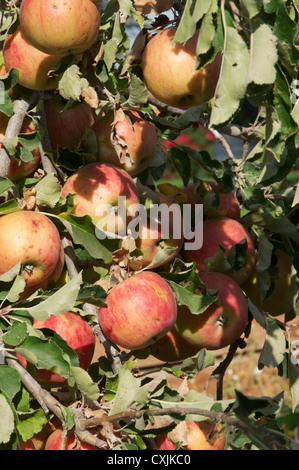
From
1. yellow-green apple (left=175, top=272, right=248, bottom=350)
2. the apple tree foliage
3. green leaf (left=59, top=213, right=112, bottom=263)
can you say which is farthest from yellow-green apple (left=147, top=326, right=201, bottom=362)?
green leaf (left=59, top=213, right=112, bottom=263)

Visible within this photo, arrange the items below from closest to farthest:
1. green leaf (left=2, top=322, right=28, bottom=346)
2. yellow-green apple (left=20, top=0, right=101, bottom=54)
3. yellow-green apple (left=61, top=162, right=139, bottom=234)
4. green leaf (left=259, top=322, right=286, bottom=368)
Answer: green leaf (left=2, top=322, right=28, bottom=346) → yellow-green apple (left=20, top=0, right=101, bottom=54) → yellow-green apple (left=61, top=162, right=139, bottom=234) → green leaf (left=259, top=322, right=286, bottom=368)

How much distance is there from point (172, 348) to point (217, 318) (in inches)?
5.5

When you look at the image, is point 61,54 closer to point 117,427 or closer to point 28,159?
point 28,159

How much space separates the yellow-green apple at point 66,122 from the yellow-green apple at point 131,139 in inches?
1.2

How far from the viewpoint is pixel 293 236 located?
53.2 inches

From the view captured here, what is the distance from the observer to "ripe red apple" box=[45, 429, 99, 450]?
1.04m

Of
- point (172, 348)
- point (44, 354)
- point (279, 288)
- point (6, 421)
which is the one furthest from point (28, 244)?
point (279, 288)

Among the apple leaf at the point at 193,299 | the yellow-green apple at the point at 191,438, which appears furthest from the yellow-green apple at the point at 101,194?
the yellow-green apple at the point at 191,438

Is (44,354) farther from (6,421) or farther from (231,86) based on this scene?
(231,86)

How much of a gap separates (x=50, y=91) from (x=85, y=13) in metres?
0.21

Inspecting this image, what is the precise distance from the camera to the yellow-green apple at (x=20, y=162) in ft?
4.09

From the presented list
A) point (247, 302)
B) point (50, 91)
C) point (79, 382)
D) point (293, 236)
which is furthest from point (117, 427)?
point (50, 91)

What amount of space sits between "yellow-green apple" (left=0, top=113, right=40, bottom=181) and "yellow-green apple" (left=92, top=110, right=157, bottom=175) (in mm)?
129

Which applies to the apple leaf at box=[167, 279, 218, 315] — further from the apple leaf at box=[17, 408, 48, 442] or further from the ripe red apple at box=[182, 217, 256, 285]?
the apple leaf at box=[17, 408, 48, 442]
